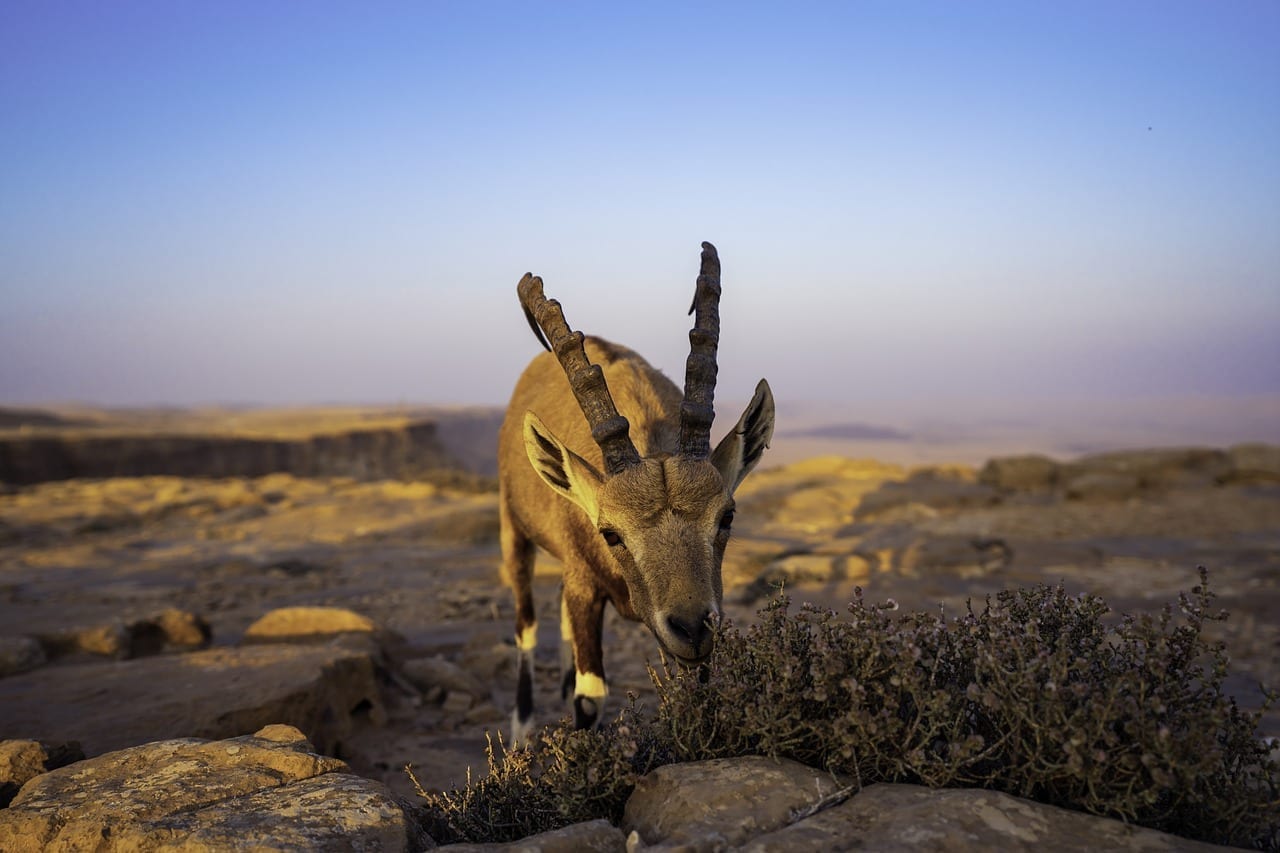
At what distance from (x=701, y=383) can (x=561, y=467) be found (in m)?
0.96

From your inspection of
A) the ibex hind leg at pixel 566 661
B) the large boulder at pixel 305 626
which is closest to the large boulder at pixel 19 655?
the large boulder at pixel 305 626

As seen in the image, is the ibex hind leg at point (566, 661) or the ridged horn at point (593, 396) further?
the ibex hind leg at point (566, 661)

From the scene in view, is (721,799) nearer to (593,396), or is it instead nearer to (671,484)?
(671,484)

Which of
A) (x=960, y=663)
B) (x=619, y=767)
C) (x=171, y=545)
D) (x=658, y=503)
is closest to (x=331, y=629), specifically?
(x=658, y=503)

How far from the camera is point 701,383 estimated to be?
433cm

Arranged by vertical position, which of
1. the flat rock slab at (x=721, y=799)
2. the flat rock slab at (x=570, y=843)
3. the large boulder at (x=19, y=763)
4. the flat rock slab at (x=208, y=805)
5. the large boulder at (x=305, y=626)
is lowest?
the large boulder at (x=305, y=626)

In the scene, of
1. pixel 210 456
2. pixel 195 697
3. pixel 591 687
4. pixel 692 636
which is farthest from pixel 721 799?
pixel 210 456

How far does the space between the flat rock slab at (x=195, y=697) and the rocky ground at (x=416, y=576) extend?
0.02 meters

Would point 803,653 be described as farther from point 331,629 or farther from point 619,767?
point 331,629

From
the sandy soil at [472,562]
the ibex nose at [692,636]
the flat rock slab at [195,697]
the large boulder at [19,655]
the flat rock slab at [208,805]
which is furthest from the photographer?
the sandy soil at [472,562]

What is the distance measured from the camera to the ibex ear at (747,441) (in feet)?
14.8

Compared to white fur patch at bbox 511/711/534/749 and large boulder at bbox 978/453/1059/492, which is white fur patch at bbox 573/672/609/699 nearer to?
white fur patch at bbox 511/711/534/749

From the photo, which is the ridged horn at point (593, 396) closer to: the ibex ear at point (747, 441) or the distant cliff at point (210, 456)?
the ibex ear at point (747, 441)

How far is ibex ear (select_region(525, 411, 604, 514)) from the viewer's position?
4477 mm
